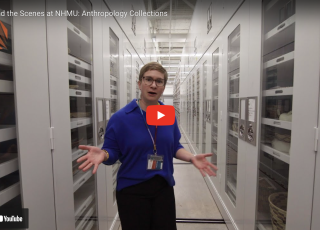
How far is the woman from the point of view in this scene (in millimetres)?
1128

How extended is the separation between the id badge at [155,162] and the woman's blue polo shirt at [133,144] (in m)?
0.03

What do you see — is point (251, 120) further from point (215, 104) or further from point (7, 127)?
point (7, 127)

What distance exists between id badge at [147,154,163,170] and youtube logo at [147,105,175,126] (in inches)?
8.8

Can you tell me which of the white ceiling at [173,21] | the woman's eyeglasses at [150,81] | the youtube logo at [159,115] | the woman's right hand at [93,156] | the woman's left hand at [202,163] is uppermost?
the white ceiling at [173,21]

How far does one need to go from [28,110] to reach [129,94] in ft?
7.49

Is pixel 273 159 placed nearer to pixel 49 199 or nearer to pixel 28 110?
pixel 49 199

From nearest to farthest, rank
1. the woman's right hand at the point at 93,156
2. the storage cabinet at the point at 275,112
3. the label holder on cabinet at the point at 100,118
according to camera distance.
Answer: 1. the woman's right hand at the point at 93,156
2. the storage cabinet at the point at 275,112
3. the label holder on cabinet at the point at 100,118

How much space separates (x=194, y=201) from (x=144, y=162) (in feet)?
6.95

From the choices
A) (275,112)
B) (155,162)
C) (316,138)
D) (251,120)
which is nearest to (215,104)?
(251,120)

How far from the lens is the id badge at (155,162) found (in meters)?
1.13

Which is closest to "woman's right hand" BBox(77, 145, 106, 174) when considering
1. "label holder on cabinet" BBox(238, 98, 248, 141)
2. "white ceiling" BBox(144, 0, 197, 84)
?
"label holder on cabinet" BBox(238, 98, 248, 141)

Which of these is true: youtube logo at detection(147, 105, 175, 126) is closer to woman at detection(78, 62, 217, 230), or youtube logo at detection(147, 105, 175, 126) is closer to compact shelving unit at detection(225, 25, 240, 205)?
woman at detection(78, 62, 217, 230)

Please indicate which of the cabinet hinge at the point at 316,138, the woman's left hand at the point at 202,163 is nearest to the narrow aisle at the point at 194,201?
the woman's left hand at the point at 202,163

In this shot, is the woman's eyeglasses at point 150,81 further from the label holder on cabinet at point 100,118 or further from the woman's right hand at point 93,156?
the label holder on cabinet at point 100,118
